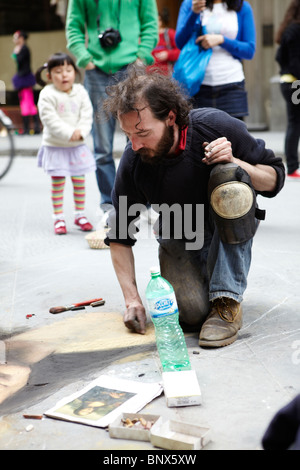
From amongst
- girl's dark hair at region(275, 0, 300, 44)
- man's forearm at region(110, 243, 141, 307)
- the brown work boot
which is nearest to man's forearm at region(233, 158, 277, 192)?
the brown work boot

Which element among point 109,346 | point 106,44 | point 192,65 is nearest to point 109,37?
point 106,44

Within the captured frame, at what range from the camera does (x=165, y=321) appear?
106 inches

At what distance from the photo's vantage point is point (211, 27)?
15.0 feet

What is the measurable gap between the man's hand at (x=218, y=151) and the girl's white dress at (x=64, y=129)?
2.28 metres

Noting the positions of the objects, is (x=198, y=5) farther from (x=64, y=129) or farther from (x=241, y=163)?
(x=241, y=163)

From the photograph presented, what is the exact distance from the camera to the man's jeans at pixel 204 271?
279cm

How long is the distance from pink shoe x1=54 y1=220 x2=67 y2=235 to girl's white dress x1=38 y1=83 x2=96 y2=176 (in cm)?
36

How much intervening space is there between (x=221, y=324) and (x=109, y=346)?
475 millimetres

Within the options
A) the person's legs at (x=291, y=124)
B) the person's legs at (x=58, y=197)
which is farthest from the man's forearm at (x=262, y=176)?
the person's legs at (x=291, y=124)

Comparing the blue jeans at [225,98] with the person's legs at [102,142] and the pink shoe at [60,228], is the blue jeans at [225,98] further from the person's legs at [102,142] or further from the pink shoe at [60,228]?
the pink shoe at [60,228]

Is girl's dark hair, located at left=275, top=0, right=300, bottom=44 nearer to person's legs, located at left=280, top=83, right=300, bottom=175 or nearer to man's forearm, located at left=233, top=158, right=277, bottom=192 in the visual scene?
person's legs, located at left=280, top=83, right=300, bottom=175

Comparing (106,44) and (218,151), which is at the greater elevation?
(106,44)

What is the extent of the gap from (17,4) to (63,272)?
1018 cm
